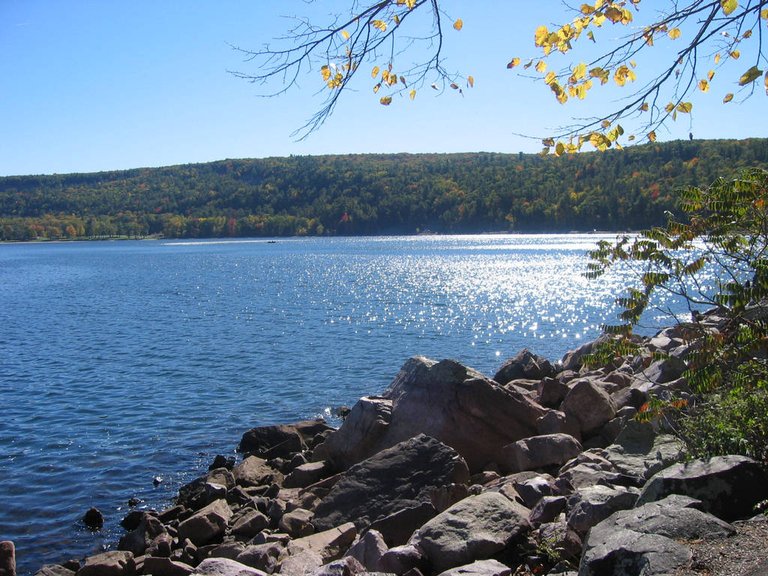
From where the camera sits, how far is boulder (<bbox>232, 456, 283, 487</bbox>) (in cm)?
1349

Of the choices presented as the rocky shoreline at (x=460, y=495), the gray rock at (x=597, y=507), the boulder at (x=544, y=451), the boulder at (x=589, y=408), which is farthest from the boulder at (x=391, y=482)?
the boulder at (x=589, y=408)

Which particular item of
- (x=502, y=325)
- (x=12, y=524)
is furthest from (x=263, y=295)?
(x=12, y=524)

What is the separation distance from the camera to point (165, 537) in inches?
428

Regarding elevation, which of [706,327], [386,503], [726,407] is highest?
[706,327]

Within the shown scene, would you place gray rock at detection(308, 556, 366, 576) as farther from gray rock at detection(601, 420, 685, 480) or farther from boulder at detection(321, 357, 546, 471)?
boulder at detection(321, 357, 546, 471)

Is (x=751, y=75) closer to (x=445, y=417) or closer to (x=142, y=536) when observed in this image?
(x=445, y=417)

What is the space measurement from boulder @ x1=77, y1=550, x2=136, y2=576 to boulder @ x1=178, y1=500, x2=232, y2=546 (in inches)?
37.6

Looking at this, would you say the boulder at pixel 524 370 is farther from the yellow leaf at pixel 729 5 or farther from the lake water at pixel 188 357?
the yellow leaf at pixel 729 5

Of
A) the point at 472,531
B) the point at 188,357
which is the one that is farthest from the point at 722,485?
the point at 188,357

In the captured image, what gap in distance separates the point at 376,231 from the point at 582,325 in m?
156

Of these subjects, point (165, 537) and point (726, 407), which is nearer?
point (726, 407)

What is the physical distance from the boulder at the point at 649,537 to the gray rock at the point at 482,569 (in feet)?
3.85

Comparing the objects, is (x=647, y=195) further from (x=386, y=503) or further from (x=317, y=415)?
(x=386, y=503)

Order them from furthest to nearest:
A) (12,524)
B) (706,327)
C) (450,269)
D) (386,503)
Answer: (450,269) → (12,524) → (386,503) → (706,327)
